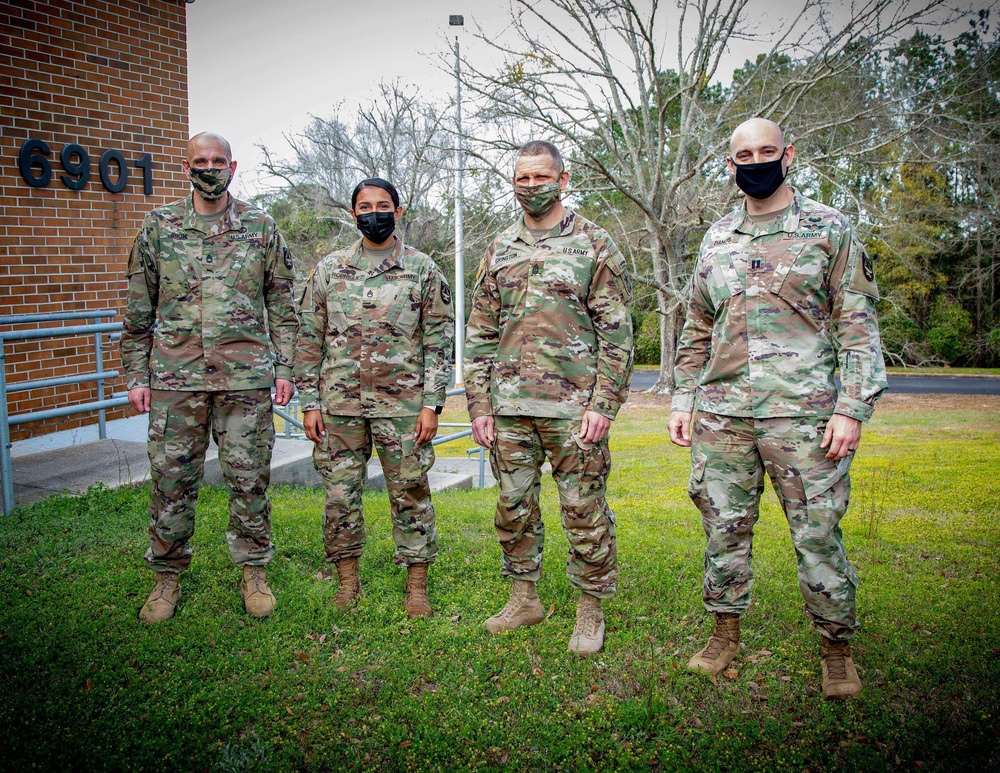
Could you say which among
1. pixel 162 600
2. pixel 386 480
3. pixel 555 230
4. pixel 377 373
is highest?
pixel 555 230

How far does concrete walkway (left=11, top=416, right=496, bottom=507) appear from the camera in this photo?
5.03m

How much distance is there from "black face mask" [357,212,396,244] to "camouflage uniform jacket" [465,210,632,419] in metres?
0.57

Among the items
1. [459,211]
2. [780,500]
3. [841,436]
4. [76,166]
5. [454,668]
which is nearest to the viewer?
[841,436]

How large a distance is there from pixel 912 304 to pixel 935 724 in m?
24.7

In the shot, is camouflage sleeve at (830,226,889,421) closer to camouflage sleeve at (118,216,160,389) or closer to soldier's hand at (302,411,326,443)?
soldier's hand at (302,411,326,443)

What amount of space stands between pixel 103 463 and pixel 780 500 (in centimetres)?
486

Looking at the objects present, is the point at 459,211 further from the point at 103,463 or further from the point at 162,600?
the point at 162,600

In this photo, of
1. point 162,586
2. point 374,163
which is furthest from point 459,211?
point 162,586

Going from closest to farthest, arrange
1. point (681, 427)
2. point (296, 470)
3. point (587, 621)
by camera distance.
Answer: point (681, 427), point (587, 621), point (296, 470)

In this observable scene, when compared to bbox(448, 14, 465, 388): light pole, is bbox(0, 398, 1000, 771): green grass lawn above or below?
below

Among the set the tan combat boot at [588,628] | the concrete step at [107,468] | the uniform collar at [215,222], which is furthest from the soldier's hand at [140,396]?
the tan combat boot at [588,628]

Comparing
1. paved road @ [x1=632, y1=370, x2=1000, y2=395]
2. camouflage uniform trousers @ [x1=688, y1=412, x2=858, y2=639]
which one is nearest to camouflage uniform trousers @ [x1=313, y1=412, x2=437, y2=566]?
camouflage uniform trousers @ [x1=688, y1=412, x2=858, y2=639]

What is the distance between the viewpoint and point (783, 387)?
2.94 metres

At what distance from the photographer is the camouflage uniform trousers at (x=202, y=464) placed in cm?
358
